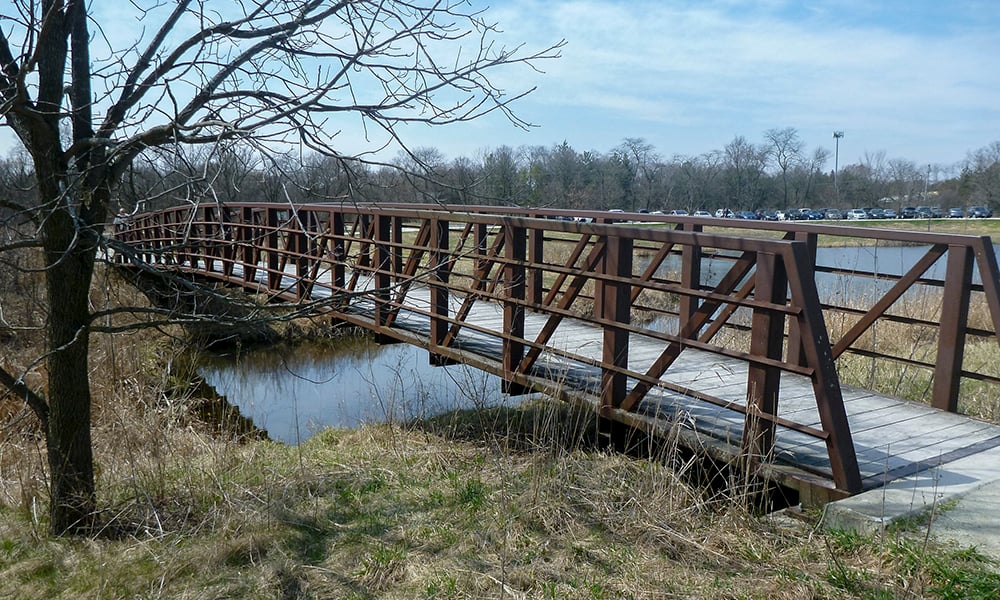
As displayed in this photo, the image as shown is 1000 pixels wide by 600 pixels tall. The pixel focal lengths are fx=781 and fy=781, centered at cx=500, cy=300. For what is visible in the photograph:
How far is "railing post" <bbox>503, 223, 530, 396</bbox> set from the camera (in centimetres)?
603

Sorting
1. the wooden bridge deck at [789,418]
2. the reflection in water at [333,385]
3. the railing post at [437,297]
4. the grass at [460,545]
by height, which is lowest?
the reflection in water at [333,385]

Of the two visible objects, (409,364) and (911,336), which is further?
(409,364)

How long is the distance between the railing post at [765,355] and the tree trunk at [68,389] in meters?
3.51

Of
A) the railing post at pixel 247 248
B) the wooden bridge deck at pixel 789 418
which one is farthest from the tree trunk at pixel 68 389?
the railing post at pixel 247 248

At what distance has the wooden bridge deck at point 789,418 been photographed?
4312 millimetres

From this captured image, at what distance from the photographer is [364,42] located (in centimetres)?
370

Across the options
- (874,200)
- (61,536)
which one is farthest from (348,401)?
(874,200)

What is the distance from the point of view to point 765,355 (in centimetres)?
421

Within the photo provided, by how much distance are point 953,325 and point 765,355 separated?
2002 millimetres

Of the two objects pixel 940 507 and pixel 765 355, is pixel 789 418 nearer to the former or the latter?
pixel 765 355

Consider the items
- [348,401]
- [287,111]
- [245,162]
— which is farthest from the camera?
[348,401]

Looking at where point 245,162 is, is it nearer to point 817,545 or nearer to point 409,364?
point 817,545

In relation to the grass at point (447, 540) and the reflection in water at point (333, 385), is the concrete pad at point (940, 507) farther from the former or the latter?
the reflection in water at point (333, 385)

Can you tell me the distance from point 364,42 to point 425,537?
252 centimetres
